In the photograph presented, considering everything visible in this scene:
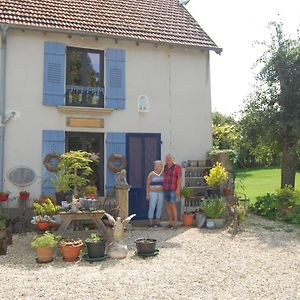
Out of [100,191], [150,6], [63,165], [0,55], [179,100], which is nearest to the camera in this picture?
[63,165]

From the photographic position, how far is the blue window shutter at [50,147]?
33.2ft

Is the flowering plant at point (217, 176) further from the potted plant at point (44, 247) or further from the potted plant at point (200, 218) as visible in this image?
the potted plant at point (44, 247)

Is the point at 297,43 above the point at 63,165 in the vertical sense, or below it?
above

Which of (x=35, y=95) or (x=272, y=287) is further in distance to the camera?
(x=35, y=95)

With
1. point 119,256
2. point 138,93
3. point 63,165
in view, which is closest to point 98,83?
point 138,93

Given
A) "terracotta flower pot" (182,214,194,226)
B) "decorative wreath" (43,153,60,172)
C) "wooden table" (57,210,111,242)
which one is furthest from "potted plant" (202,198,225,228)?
"decorative wreath" (43,153,60,172)

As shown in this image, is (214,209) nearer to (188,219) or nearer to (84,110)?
(188,219)

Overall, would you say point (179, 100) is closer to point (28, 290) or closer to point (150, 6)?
point (150, 6)

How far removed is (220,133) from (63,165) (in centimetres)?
1336

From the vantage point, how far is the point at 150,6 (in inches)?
525

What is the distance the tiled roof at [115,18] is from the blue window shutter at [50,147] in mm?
2823

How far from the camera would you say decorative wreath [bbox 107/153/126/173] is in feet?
35.0

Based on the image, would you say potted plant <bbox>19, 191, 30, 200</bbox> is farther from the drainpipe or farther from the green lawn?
the green lawn

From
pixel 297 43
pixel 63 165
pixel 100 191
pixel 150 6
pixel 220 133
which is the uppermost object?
pixel 150 6
